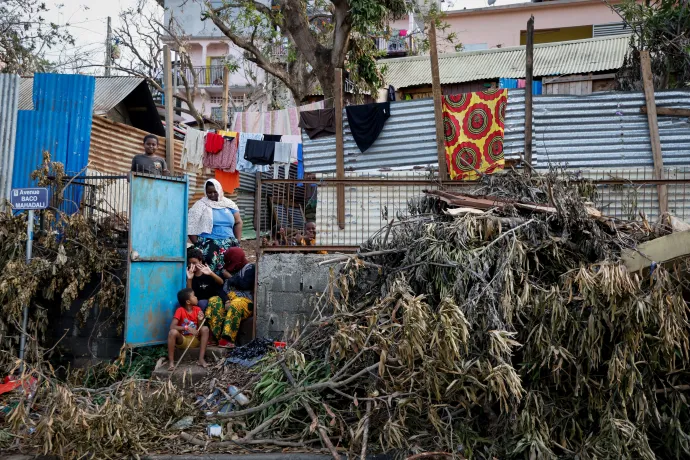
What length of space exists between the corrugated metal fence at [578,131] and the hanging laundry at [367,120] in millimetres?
174

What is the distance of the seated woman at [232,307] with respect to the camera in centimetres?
878

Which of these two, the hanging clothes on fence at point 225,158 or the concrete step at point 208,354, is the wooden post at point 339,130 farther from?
the hanging clothes on fence at point 225,158

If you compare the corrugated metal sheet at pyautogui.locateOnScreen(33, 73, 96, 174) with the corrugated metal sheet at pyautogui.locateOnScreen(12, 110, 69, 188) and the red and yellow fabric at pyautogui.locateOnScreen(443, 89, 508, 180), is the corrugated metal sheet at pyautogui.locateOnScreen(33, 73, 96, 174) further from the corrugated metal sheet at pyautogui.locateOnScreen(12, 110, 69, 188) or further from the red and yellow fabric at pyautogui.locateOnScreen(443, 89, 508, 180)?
the red and yellow fabric at pyautogui.locateOnScreen(443, 89, 508, 180)

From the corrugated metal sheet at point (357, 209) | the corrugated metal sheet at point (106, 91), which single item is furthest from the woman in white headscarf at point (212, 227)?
the corrugated metal sheet at point (106, 91)

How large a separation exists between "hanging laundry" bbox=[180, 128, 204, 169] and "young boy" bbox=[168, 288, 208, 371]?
6.01m

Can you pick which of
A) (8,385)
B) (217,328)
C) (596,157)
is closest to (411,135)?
(596,157)

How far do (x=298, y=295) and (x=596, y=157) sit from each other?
4511 millimetres

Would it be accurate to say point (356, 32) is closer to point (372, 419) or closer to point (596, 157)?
point (596, 157)

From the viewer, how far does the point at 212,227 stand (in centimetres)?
975

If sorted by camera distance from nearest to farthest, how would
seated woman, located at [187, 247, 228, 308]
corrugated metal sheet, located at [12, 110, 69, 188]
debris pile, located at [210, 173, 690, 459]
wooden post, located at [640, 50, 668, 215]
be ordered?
debris pile, located at [210, 173, 690, 459] < seated woman, located at [187, 247, 228, 308] < wooden post, located at [640, 50, 668, 215] < corrugated metal sheet, located at [12, 110, 69, 188]

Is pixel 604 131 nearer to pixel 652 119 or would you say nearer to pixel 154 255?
pixel 652 119

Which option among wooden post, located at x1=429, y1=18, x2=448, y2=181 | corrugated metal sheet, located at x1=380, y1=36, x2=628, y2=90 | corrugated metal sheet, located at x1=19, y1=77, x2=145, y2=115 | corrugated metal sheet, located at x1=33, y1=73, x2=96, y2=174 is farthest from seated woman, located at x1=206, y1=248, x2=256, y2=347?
corrugated metal sheet, located at x1=380, y1=36, x2=628, y2=90

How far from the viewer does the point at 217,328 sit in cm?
879

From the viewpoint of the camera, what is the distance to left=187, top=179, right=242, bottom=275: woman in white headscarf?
31.8 feet
